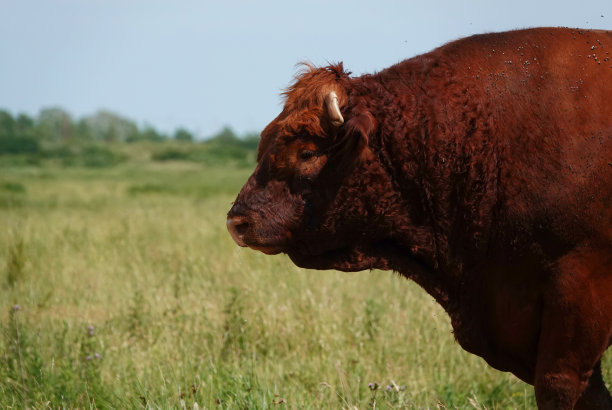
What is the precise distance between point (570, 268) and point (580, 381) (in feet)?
1.64

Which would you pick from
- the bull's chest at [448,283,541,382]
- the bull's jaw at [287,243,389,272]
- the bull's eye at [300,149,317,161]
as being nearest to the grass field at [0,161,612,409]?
the bull's chest at [448,283,541,382]

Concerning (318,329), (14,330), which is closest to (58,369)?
(14,330)

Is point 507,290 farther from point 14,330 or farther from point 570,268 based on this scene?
point 14,330

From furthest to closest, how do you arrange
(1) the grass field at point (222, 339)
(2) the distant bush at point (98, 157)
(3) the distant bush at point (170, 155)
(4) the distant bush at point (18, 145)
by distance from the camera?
(4) the distant bush at point (18, 145), (3) the distant bush at point (170, 155), (2) the distant bush at point (98, 157), (1) the grass field at point (222, 339)

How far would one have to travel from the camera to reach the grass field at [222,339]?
13.8 feet

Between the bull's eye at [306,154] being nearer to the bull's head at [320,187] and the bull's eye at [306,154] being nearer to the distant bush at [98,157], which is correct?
the bull's head at [320,187]

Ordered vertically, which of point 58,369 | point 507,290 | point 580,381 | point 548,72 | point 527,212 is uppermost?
point 548,72

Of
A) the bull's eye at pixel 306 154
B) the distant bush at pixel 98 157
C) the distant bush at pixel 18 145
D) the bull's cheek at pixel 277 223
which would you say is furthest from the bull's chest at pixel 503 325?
the distant bush at pixel 18 145

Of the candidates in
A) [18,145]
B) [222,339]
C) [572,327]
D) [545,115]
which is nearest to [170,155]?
[18,145]

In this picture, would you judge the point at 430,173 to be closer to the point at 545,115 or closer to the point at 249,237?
the point at 545,115

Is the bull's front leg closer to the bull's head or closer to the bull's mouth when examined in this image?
the bull's head

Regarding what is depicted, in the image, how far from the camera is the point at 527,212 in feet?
9.48

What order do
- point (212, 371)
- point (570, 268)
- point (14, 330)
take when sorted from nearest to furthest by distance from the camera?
point (570, 268)
point (212, 371)
point (14, 330)

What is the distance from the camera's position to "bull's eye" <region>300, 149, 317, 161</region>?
3.15 meters
